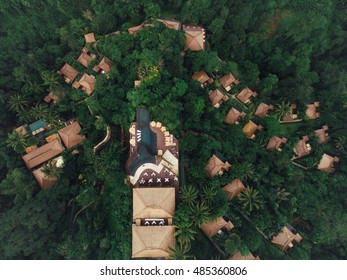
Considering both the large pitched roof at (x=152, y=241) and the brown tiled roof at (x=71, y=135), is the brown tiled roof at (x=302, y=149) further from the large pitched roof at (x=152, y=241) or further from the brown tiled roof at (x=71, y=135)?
the brown tiled roof at (x=71, y=135)

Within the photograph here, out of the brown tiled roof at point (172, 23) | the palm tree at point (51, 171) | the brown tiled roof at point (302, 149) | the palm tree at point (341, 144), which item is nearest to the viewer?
the palm tree at point (51, 171)

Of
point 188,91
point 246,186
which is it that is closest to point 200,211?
point 246,186

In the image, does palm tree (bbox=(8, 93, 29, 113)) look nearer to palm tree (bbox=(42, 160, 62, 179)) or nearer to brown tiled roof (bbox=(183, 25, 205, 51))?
palm tree (bbox=(42, 160, 62, 179))

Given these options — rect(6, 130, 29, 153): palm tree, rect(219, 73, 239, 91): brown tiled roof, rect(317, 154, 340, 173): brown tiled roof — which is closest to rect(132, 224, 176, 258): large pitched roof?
rect(6, 130, 29, 153): palm tree

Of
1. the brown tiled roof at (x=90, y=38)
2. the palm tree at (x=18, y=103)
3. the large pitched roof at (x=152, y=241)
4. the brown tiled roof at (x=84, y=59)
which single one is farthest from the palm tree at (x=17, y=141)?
the large pitched roof at (x=152, y=241)

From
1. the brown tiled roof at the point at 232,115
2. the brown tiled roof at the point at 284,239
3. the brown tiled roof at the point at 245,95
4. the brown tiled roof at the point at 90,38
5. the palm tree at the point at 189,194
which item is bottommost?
the brown tiled roof at the point at 284,239

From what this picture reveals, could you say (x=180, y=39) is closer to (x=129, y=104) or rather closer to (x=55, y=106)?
(x=129, y=104)

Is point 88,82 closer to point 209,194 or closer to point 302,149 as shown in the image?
point 209,194
